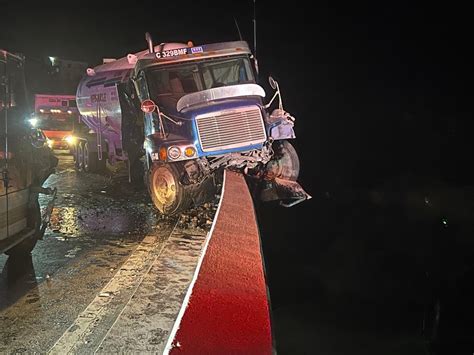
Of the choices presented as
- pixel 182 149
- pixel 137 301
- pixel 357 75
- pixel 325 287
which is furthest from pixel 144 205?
pixel 357 75

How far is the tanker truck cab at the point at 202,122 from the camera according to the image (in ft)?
30.4

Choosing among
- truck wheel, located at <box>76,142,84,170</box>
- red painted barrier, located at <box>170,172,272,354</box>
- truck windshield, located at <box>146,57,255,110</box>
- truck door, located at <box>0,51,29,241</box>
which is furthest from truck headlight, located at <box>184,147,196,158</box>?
truck wheel, located at <box>76,142,84,170</box>

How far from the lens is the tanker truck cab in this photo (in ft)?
30.4

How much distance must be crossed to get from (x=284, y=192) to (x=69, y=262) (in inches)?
203

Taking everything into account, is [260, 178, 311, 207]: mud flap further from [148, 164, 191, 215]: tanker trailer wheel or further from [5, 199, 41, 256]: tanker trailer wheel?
[5, 199, 41, 256]: tanker trailer wheel

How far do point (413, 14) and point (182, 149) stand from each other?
2089 centimetres

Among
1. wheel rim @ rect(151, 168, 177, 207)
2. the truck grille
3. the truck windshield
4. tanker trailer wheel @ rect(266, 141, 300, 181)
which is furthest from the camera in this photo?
tanker trailer wheel @ rect(266, 141, 300, 181)

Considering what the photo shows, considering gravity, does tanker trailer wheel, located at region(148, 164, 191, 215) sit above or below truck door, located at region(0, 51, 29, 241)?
below

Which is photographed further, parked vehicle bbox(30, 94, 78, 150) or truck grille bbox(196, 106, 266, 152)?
parked vehicle bbox(30, 94, 78, 150)

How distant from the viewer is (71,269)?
635 cm

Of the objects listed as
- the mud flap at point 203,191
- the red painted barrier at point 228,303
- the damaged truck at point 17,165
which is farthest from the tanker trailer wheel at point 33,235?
the mud flap at point 203,191

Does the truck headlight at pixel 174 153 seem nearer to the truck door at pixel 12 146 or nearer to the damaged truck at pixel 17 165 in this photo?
the damaged truck at pixel 17 165

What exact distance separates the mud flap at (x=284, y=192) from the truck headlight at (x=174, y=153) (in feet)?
8.64

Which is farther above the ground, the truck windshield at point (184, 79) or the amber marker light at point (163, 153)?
the truck windshield at point (184, 79)
